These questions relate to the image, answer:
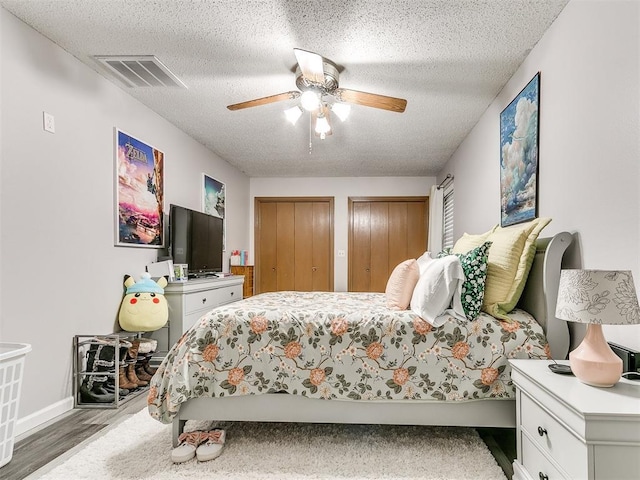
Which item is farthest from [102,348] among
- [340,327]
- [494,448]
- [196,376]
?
[494,448]

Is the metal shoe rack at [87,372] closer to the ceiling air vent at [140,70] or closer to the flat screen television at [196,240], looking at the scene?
the flat screen television at [196,240]

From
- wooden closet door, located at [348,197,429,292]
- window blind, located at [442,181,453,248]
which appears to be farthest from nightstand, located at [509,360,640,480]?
wooden closet door, located at [348,197,429,292]

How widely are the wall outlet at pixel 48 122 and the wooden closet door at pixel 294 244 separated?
415 centimetres

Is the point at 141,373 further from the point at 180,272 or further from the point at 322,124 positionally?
the point at 322,124

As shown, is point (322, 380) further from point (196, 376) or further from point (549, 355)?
point (549, 355)

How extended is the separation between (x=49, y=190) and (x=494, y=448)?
3.06 metres

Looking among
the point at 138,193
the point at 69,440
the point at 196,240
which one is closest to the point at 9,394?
the point at 69,440

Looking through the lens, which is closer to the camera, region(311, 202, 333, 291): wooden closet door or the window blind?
the window blind

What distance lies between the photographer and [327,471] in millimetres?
1801

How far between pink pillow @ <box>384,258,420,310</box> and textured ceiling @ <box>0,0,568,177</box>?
1394mm

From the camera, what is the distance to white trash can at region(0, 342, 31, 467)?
1757 mm

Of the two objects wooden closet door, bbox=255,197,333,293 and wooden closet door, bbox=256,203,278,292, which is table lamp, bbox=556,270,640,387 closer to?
wooden closet door, bbox=255,197,333,293

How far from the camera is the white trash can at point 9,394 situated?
5.76 feet

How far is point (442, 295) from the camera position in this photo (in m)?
1.98
